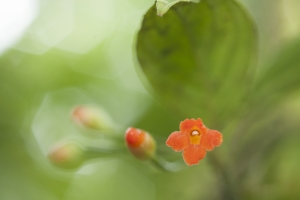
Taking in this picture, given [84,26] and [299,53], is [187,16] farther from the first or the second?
[84,26]

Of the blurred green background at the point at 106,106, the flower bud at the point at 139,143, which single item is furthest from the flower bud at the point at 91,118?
the flower bud at the point at 139,143

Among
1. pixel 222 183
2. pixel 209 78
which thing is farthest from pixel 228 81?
pixel 222 183

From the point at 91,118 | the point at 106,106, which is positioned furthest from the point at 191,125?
the point at 106,106

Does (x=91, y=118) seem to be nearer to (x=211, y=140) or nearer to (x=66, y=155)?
(x=66, y=155)

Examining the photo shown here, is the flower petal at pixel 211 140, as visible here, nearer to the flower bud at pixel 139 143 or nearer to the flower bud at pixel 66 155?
the flower bud at pixel 139 143

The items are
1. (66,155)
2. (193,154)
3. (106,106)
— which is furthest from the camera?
(106,106)

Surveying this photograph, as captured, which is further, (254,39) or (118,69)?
(118,69)
